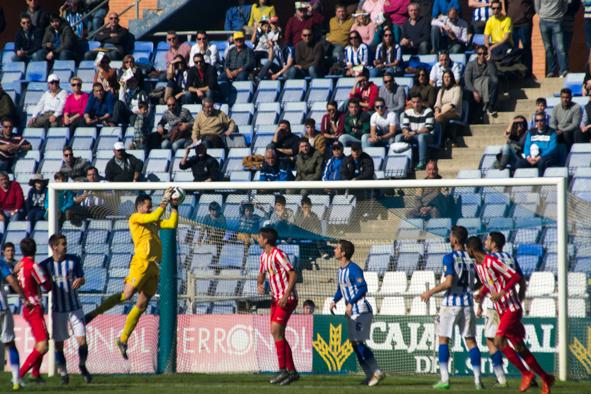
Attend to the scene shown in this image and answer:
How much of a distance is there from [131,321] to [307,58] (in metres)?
8.15

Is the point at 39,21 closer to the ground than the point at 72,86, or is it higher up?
higher up

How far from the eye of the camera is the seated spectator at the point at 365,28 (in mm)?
21203

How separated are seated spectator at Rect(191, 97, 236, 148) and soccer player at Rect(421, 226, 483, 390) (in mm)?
7671

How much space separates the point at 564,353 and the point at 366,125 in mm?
Result: 6433

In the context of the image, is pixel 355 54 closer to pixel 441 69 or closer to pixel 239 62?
pixel 441 69

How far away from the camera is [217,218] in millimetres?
15195

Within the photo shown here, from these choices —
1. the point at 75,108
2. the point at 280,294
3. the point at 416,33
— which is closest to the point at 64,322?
the point at 280,294

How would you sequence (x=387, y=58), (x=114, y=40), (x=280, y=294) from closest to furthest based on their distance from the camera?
1. (x=280, y=294)
2. (x=387, y=58)
3. (x=114, y=40)

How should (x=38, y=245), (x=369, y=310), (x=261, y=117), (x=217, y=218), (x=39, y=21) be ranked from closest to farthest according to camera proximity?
1. (x=369, y=310)
2. (x=217, y=218)
3. (x=38, y=245)
4. (x=261, y=117)
5. (x=39, y=21)

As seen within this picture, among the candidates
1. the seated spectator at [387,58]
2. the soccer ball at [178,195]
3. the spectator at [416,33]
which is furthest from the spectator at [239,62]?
the soccer ball at [178,195]

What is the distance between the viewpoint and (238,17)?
23734 millimetres

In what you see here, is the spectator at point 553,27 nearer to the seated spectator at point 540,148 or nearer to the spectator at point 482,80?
the spectator at point 482,80

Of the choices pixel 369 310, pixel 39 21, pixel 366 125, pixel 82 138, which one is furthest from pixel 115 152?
pixel 369 310

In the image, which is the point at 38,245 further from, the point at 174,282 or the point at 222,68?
the point at 222,68
